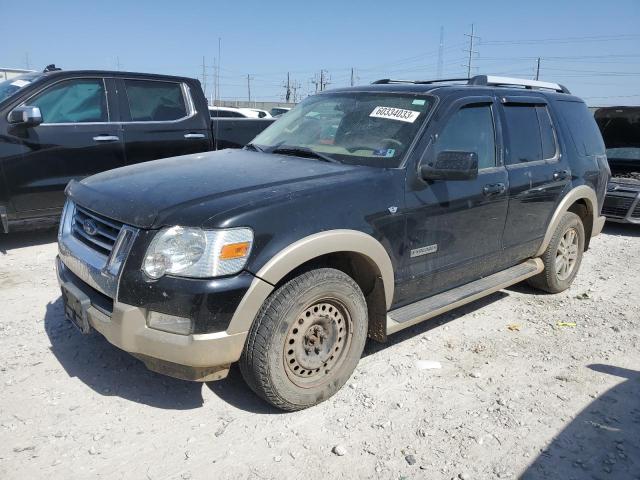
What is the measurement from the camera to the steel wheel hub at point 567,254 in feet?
16.5

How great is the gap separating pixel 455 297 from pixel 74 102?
4683 mm

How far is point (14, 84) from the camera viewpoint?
5.68 metres

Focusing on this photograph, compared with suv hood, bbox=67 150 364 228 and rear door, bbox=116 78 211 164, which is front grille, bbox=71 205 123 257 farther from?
rear door, bbox=116 78 211 164

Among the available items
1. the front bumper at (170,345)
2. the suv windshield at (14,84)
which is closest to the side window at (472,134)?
the front bumper at (170,345)

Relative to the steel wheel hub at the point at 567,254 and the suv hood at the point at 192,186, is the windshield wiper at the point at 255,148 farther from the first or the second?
the steel wheel hub at the point at 567,254

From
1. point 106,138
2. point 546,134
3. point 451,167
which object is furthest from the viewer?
point 106,138

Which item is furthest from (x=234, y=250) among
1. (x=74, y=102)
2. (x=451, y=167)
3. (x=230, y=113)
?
(x=230, y=113)

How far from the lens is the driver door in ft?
10.9

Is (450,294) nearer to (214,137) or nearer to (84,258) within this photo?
(84,258)

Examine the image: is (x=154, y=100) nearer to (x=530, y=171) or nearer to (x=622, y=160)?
(x=530, y=171)

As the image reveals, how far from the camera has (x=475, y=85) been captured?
4148mm

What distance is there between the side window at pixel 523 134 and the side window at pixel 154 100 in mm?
4155

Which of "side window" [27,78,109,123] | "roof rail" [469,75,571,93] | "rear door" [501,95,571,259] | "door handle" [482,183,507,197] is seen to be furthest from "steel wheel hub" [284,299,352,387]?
"side window" [27,78,109,123]

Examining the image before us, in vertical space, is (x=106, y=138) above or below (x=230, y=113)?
below
